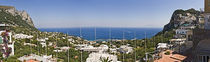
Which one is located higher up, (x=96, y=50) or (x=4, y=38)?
(x=4, y=38)

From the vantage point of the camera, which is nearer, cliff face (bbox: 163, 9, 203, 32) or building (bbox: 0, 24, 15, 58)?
building (bbox: 0, 24, 15, 58)

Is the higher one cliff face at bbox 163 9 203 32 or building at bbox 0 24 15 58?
cliff face at bbox 163 9 203 32

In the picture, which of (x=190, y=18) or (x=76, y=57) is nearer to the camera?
(x=76, y=57)

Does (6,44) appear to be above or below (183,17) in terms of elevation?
below

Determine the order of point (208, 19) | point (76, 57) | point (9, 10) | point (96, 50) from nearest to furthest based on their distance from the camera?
point (208, 19)
point (76, 57)
point (96, 50)
point (9, 10)

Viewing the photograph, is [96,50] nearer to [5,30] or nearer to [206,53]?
[5,30]

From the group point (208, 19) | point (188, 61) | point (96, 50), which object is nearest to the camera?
point (208, 19)

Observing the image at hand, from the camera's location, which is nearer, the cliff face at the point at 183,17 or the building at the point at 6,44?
the building at the point at 6,44

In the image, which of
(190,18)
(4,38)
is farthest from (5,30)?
(190,18)

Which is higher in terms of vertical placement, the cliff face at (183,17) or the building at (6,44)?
the cliff face at (183,17)

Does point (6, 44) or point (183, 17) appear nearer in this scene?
point (6, 44)

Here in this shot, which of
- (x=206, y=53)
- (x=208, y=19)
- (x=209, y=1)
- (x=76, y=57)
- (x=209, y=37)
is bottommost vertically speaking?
(x=76, y=57)
